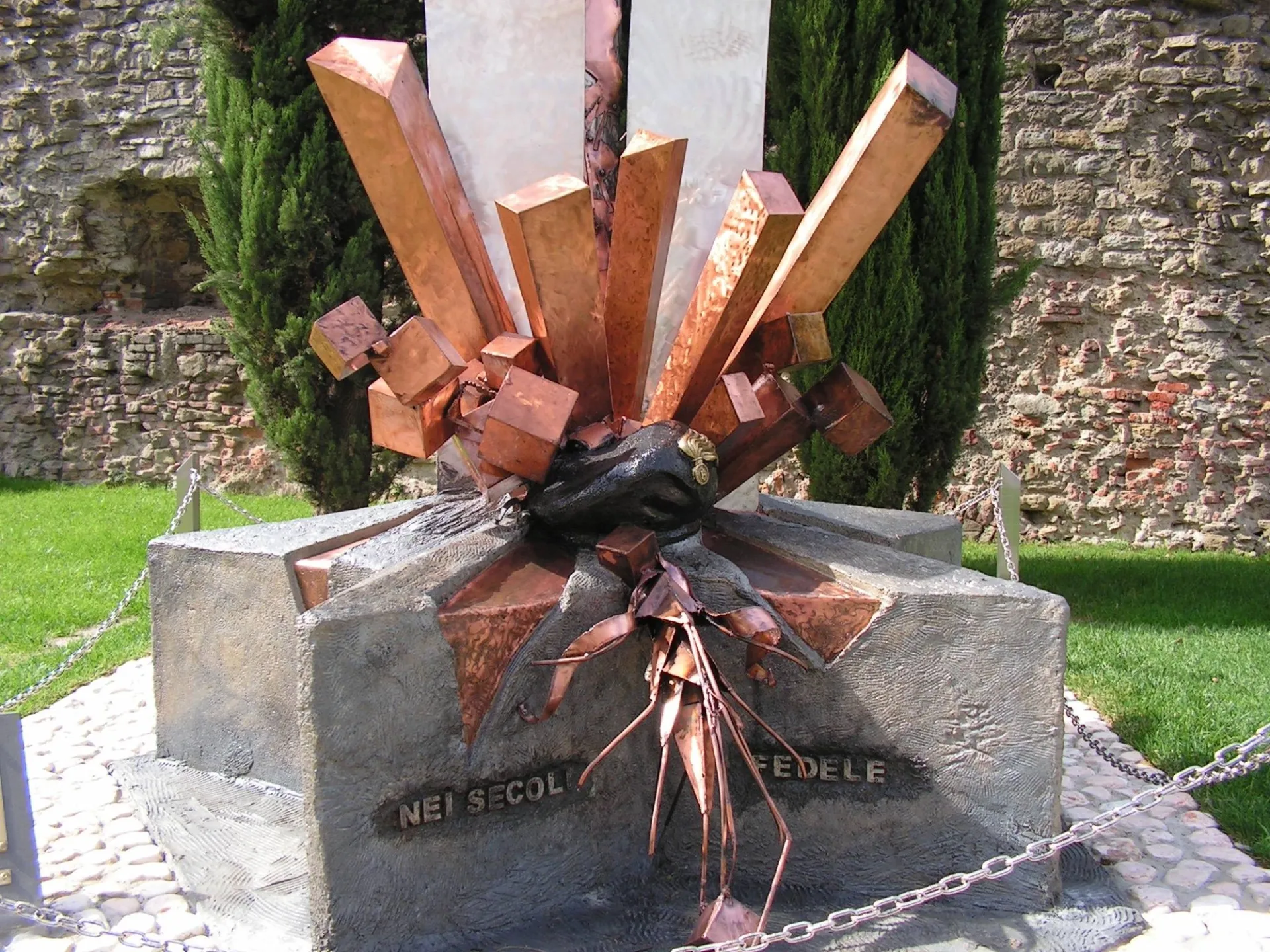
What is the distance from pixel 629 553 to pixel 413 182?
988 mm

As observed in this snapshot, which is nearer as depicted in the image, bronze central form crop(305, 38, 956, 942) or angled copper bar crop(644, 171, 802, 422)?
bronze central form crop(305, 38, 956, 942)

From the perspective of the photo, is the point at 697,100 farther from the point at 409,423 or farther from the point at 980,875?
the point at 980,875

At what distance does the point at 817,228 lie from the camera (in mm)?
2561

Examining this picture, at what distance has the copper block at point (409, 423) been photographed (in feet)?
8.11

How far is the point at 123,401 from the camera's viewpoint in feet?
32.6

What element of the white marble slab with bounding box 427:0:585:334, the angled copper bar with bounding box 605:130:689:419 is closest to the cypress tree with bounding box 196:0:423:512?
the white marble slab with bounding box 427:0:585:334

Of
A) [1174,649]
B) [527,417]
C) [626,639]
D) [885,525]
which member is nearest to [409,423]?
[527,417]

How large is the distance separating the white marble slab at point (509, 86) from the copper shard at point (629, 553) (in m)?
0.94

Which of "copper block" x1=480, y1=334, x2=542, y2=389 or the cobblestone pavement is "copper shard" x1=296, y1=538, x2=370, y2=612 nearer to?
"copper block" x1=480, y1=334, x2=542, y2=389

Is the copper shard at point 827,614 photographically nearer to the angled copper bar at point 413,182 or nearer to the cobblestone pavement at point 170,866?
the cobblestone pavement at point 170,866

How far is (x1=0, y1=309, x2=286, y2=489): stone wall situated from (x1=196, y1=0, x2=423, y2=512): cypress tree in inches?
134

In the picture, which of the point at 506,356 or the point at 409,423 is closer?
the point at 506,356

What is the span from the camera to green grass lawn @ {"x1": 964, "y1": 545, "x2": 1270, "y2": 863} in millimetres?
3533

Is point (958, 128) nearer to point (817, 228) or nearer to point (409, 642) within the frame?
point (817, 228)
